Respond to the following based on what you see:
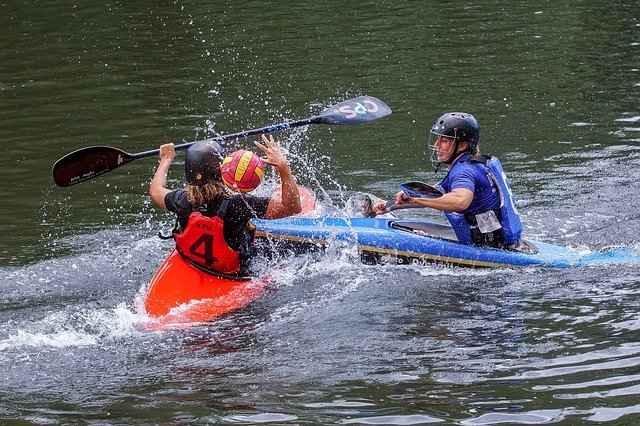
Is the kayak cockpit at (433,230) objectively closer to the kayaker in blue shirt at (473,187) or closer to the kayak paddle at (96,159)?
the kayaker in blue shirt at (473,187)

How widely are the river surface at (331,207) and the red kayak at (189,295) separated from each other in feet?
0.45

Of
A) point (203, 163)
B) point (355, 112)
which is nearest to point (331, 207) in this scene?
point (355, 112)

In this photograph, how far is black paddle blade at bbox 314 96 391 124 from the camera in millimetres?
9705

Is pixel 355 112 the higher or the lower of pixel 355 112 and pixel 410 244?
the higher

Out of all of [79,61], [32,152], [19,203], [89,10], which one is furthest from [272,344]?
[89,10]

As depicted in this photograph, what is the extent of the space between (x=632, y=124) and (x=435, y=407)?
814 centimetres

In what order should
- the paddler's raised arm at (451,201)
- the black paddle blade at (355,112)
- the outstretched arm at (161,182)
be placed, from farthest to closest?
the black paddle blade at (355,112)
the paddler's raised arm at (451,201)
the outstretched arm at (161,182)

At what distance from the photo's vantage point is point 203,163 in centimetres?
768

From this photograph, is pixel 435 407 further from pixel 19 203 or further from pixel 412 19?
pixel 412 19

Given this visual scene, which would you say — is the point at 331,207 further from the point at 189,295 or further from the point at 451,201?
the point at 189,295

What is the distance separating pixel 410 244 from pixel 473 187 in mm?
752

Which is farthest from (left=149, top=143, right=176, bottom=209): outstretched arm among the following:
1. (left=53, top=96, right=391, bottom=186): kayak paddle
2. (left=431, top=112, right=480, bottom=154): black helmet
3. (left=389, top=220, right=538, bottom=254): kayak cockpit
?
(left=431, top=112, right=480, bottom=154): black helmet

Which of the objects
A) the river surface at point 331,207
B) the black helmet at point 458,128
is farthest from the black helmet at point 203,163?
the black helmet at point 458,128

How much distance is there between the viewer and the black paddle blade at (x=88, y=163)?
922 cm
